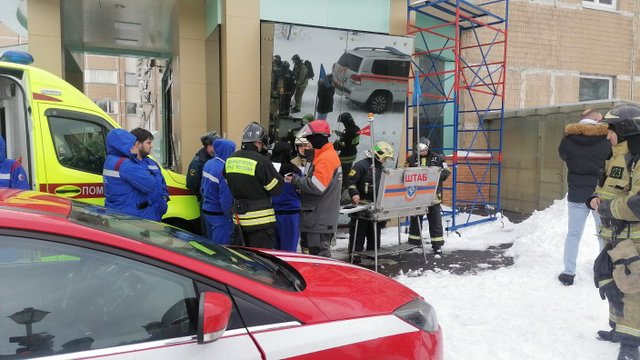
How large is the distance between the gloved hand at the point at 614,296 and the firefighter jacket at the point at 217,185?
11.7 ft

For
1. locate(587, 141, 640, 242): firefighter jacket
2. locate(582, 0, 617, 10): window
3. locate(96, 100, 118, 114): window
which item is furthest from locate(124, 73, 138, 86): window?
locate(587, 141, 640, 242): firefighter jacket

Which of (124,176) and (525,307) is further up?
A: (124,176)

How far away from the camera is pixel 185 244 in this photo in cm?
218

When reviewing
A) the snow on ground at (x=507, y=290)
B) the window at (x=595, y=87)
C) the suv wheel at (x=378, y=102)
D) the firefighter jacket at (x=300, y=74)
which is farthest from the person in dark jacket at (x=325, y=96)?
→ the window at (x=595, y=87)

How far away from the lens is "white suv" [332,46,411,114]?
26.3 feet

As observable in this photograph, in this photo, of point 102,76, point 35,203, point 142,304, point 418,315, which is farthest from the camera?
point 102,76

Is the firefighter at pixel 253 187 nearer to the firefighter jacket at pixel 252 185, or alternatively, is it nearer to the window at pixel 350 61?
the firefighter jacket at pixel 252 185

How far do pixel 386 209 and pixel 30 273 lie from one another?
448cm

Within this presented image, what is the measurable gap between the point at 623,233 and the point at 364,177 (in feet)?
11.3

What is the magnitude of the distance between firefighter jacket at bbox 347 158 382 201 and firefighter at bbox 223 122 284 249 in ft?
6.11

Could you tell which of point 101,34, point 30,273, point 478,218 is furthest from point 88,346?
point 101,34

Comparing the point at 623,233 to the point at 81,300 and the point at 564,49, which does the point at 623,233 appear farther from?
the point at 564,49

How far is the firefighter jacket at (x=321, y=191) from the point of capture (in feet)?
16.0

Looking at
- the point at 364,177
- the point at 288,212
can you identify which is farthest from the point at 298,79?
the point at 288,212
